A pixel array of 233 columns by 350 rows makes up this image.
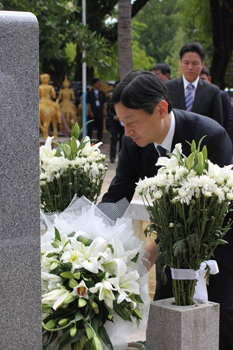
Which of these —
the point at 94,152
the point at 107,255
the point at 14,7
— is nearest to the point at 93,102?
the point at 14,7

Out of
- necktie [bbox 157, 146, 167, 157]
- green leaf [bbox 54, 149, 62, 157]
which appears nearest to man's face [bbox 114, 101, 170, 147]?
necktie [bbox 157, 146, 167, 157]

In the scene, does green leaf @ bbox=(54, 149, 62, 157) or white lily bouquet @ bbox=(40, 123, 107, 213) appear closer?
white lily bouquet @ bbox=(40, 123, 107, 213)

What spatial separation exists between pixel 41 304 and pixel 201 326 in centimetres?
65

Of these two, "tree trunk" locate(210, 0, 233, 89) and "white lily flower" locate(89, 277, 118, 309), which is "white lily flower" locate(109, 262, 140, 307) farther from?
"tree trunk" locate(210, 0, 233, 89)

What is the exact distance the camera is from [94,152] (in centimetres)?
345

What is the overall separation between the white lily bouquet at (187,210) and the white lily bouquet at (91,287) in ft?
0.44

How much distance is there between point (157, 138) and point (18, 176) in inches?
46.5

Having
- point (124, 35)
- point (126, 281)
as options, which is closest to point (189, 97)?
point (126, 281)

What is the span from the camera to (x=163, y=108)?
3.08m

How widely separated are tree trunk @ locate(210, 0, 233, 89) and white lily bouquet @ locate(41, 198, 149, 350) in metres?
17.1

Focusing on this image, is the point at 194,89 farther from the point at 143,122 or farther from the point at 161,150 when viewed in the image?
the point at 143,122

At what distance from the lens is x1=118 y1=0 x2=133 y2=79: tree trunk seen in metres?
14.5

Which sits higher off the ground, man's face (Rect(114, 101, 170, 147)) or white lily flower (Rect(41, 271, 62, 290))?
man's face (Rect(114, 101, 170, 147))

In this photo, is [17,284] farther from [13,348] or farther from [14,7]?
[14,7]
